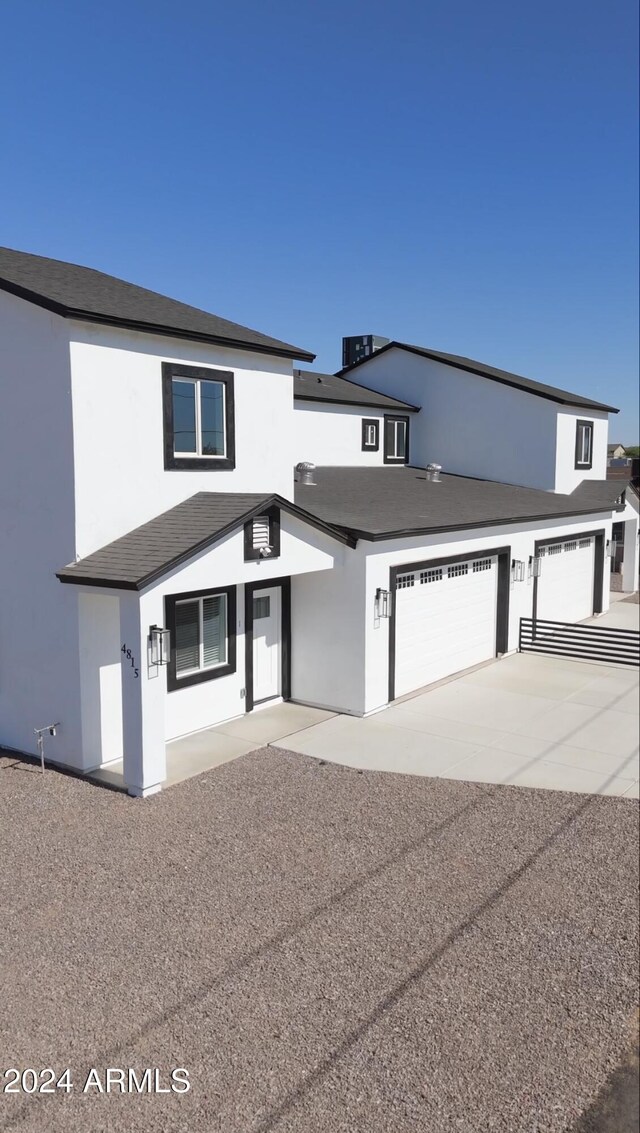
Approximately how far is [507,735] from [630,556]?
52.1 feet

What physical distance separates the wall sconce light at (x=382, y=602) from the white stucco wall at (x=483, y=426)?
36.4 ft

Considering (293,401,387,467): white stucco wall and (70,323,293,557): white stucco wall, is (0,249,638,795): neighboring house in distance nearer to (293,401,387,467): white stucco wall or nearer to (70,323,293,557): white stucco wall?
(70,323,293,557): white stucco wall

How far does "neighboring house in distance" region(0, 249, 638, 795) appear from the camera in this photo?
959 cm

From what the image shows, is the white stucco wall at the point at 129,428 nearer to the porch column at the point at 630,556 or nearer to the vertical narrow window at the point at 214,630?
the vertical narrow window at the point at 214,630

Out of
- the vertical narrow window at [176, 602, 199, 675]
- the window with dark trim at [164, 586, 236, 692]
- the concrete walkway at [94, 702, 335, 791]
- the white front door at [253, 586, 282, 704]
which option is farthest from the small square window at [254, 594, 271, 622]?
the concrete walkway at [94, 702, 335, 791]

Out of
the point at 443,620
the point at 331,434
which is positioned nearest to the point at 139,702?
the point at 443,620

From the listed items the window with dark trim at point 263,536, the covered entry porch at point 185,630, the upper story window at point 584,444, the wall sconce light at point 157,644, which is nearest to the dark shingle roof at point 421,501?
the upper story window at point 584,444

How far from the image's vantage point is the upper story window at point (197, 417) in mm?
10695

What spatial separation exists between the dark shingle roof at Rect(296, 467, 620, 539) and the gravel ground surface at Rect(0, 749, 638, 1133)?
5.08 m

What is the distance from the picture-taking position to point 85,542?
977cm

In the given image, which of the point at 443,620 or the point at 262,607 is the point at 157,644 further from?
the point at 443,620

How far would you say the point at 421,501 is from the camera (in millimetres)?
16328

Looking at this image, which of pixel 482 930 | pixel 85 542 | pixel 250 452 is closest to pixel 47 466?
pixel 85 542

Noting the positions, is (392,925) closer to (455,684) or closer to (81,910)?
(81,910)
